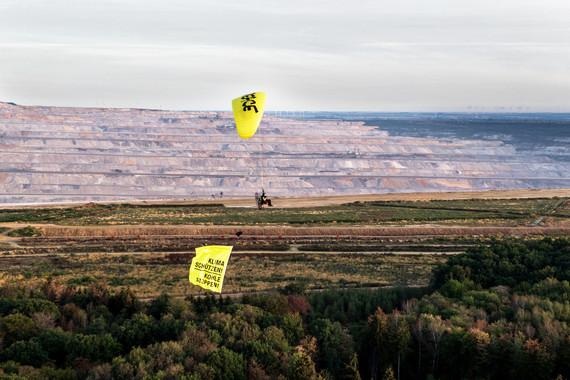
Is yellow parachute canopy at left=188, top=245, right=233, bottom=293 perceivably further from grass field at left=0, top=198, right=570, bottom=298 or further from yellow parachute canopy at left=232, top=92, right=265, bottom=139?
grass field at left=0, top=198, right=570, bottom=298

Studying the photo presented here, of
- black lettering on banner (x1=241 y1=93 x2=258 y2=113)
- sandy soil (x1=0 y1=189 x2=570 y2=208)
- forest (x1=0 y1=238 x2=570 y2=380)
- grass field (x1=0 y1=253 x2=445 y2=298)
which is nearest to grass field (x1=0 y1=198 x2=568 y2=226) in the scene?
sandy soil (x1=0 y1=189 x2=570 y2=208)

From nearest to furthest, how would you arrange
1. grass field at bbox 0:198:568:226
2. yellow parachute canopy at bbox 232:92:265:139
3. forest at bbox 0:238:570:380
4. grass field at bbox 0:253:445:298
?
forest at bbox 0:238:570:380, yellow parachute canopy at bbox 232:92:265:139, grass field at bbox 0:253:445:298, grass field at bbox 0:198:568:226

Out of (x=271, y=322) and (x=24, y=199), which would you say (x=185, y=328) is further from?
(x=24, y=199)

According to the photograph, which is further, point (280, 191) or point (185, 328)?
point (280, 191)

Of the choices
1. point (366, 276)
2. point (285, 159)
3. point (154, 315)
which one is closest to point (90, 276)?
point (154, 315)

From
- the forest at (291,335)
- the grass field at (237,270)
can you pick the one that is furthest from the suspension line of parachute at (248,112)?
the grass field at (237,270)

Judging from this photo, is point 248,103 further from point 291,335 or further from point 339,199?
point 339,199
